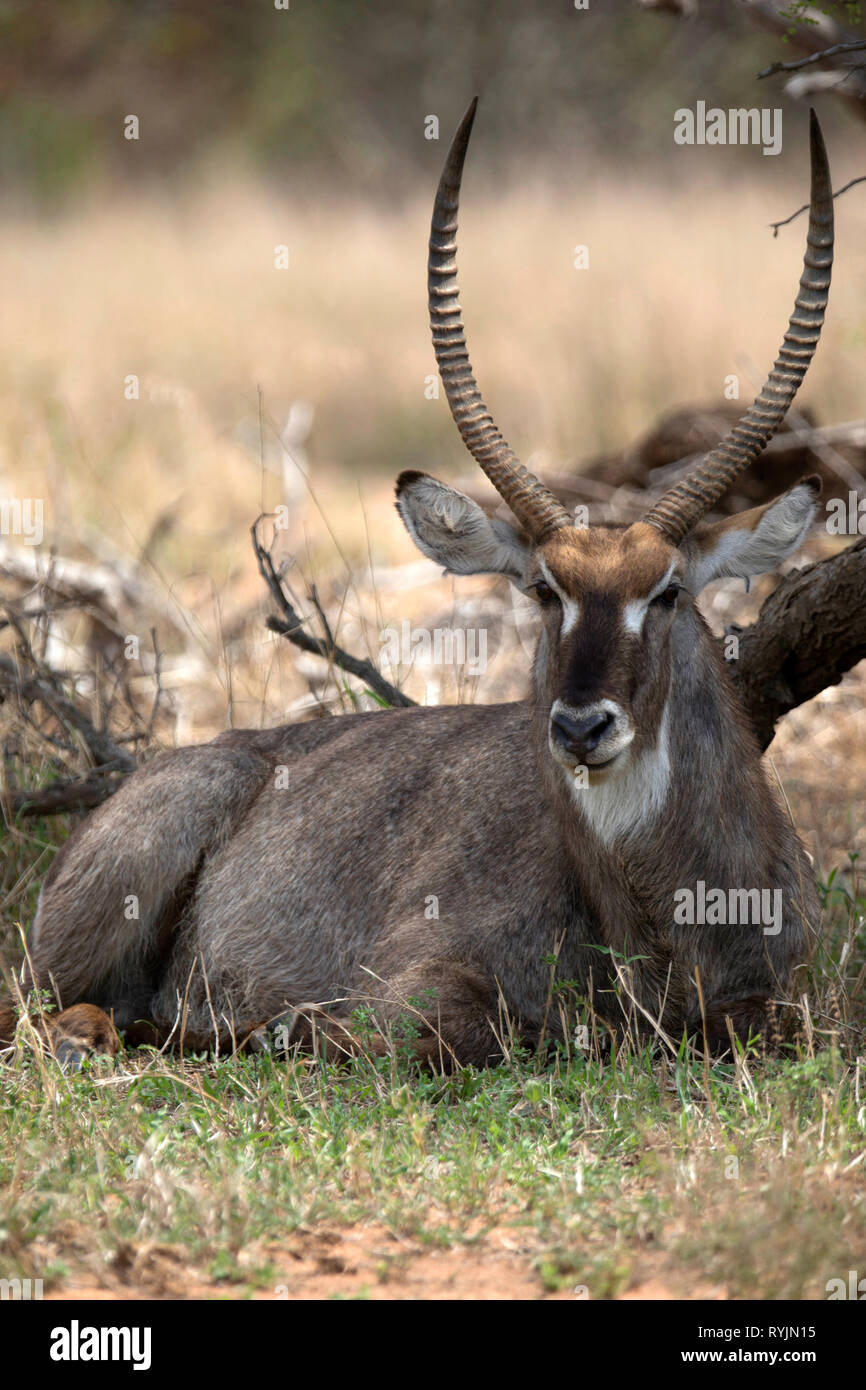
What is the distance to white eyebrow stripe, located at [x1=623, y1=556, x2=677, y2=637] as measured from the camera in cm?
415

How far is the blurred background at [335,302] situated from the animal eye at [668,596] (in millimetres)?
2367

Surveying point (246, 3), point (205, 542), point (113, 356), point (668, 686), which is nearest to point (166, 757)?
point (668, 686)

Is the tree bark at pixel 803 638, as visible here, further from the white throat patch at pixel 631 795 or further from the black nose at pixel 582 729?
the black nose at pixel 582 729

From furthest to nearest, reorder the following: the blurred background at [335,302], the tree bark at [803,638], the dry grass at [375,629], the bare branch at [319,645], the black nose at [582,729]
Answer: the blurred background at [335,302]
the bare branch at [319,645]
the tree bark at [803,638]
the black nose at [582,729]
the dry grass at [375,629]

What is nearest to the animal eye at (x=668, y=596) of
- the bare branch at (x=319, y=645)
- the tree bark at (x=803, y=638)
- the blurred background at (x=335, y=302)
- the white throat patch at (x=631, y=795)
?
the white throat patch at (x=631, y=795)

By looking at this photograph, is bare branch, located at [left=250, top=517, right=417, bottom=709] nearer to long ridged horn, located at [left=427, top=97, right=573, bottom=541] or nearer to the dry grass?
the dry grass

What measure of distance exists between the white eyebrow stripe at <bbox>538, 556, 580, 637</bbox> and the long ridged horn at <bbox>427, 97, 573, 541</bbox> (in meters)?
0.21

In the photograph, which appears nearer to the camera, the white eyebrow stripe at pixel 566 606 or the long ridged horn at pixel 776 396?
the white eyebrow stripe at pixel 566 606

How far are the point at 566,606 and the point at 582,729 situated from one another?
44 cm

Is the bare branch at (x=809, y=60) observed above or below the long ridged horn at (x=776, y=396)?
above

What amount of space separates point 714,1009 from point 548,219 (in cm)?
1643

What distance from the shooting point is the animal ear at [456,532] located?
15.4ft

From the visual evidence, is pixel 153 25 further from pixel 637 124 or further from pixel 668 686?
pixel 668 686

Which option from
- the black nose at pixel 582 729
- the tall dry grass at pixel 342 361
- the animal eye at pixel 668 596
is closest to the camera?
the black nose at pixel 582 729
